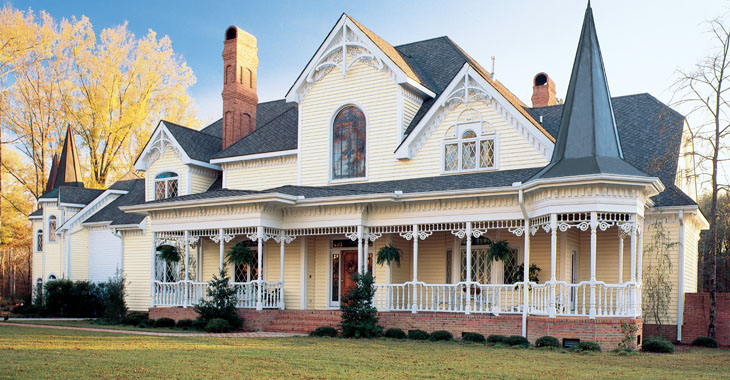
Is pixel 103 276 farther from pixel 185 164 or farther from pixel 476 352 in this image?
pixel 476 352

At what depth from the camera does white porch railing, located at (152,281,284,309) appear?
22.2 m

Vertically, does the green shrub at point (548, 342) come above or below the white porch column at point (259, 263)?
below

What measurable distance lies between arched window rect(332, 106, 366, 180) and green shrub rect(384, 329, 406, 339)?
6318 mm

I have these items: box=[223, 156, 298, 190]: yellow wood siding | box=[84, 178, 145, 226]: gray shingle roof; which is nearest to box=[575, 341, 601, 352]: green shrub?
box=[223, 156, 298, 190]: yellow wood siding

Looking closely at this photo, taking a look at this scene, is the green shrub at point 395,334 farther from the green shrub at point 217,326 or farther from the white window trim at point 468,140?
the white window trim at point 468,140

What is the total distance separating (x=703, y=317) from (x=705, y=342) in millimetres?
924

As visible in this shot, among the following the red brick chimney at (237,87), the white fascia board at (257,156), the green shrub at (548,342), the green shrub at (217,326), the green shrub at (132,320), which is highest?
the red brick chimney at (237,87)

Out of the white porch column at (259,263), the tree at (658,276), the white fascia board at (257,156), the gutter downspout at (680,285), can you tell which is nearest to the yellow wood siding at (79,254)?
the white fascia board at (257,156)

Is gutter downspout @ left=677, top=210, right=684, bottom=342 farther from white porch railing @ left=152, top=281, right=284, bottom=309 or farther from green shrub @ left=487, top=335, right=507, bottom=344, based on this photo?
white porch railing @ left=152, top=281, right=284, bottom=309

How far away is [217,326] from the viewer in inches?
779

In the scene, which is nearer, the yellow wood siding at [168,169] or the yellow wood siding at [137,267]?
the yellow wood siding at [168,169]

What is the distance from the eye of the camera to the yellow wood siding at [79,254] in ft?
106

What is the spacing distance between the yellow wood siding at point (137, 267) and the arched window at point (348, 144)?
9.94 m

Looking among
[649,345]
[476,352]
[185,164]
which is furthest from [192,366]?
[185,164]
